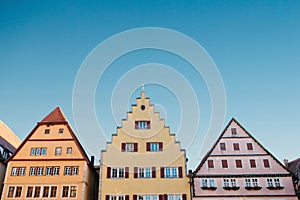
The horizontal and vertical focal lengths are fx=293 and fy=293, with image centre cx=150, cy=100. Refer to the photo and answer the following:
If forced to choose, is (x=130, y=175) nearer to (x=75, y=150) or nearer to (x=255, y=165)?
(x=75, y=150)

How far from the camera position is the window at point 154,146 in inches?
1319

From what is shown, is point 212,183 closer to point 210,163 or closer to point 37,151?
point 210,163

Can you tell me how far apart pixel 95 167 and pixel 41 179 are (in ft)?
24.4

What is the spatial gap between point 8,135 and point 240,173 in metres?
35.4

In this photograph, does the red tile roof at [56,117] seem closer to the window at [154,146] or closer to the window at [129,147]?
the window at [129,147]

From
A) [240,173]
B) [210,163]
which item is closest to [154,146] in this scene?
[210,163]

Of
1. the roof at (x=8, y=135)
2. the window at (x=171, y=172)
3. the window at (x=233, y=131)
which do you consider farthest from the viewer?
the roof at (x=8, y=135)

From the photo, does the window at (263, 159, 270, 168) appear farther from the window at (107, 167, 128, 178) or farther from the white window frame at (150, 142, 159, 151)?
the window at (107, 167, 128, 178)

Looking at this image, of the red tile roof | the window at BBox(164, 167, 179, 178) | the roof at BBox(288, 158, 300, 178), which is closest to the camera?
the window at BBox(164, 167, 179, 178)

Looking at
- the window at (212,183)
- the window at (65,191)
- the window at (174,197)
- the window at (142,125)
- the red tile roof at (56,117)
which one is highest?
the red tile roof at (56,117)

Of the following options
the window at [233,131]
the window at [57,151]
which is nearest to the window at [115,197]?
the window at [57,151]

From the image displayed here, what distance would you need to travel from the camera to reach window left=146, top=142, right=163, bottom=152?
→ 110ft

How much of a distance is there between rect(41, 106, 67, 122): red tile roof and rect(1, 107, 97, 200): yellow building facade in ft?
0.40

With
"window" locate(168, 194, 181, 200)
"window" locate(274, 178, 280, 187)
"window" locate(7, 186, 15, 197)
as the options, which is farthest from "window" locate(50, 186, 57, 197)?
"window" locate(274, 178, 280, 187)
